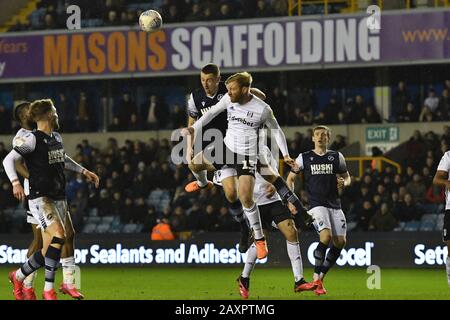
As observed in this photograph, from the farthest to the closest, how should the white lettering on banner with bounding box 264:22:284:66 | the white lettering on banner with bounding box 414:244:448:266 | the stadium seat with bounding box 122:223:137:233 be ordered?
the white lettering on banner with bounding box 264:22:284:66 → the stadium seat with bounding box 122:223:137:233 → the white lettering on banner with bounding box 414:244:448:266

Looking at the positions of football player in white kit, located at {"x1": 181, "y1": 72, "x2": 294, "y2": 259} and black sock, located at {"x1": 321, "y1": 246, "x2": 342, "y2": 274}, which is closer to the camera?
football player in white kit, located at {"x1": 181, "y1": 72, "x2": 294, "y2": 259}

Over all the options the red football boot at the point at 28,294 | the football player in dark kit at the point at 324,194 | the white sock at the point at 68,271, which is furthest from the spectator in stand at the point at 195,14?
the white sock at the point at 68,271

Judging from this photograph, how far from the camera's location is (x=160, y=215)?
990 inches

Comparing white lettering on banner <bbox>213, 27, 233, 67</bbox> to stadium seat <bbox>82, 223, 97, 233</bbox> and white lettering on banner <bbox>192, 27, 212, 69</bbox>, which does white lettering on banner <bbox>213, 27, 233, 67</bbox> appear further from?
stadium seat <bbox>82, 223, 97, 233</bbox>

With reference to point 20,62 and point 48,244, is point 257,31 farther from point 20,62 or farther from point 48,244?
point 48,244

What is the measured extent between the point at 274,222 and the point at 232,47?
12934 mm

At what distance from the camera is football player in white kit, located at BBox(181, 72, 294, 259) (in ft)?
44.2

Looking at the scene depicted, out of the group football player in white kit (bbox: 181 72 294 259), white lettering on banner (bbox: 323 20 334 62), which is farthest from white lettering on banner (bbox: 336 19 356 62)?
football player in white kit (bbox: 181 72 294 259)

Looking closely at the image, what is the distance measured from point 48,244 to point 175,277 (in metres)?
7.09

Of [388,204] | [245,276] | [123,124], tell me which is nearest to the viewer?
[245,276]

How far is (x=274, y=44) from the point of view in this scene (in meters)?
26.4

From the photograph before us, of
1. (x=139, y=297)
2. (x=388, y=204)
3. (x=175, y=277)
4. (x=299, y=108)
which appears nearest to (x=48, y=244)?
(x=139, y=297)

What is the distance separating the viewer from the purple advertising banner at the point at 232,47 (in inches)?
1009

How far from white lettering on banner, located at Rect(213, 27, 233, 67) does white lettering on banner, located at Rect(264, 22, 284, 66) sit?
874mm
